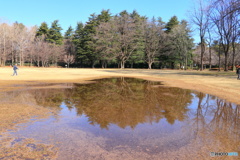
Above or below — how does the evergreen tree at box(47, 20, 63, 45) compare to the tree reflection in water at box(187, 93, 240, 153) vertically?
above

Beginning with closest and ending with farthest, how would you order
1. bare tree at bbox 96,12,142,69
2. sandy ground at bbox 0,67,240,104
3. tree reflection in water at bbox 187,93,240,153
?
tree reflection in water at bbox 187,93,240,153 → sandy ground at bbox 0,67,240,104 → bare tree at bbox 96,12,142,69

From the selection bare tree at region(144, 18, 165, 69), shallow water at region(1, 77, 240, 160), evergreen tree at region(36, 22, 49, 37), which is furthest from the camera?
evergreen tree at region(36, 22, 49, 37)

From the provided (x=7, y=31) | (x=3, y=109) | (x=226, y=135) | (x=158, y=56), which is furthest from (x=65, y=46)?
(x=226, y=135)

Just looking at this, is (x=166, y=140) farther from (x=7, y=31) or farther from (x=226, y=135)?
(x=7, y=31)

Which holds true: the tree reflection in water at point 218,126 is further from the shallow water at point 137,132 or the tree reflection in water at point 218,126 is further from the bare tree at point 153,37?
the bare tree at point 153,37

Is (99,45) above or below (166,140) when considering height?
above

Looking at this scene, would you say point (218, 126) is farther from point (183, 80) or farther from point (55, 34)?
point (55, 34)

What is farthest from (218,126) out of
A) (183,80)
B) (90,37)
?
(90,37)

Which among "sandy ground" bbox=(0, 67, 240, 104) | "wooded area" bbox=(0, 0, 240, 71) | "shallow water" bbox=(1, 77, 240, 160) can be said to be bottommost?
"shallow water" bbox=(1, 77, 240, 160)

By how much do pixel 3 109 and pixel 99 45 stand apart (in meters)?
44.4

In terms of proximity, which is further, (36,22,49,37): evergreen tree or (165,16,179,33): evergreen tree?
(36,22,49,37): evergreen tree

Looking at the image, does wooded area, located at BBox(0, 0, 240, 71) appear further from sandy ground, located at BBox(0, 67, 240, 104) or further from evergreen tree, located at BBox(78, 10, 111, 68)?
sandy ground, located at BBox(0, 67, 240, 104)

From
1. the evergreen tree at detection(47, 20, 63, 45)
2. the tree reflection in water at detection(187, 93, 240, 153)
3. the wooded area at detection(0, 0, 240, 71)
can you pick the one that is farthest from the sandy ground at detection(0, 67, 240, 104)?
the evergreen tree at detection(47, 20, 63, 45)

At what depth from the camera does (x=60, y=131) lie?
4.25 metres
